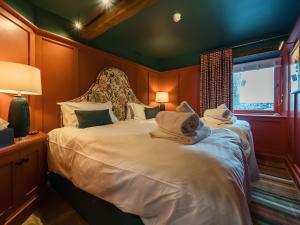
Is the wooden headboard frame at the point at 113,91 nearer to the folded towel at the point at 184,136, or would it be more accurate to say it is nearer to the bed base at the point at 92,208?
the bed base at the point at 92,208

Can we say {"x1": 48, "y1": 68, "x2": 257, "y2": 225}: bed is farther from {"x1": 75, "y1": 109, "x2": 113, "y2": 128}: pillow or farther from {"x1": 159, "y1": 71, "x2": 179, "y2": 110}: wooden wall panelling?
{"x1": 159, "y1": 71, "x2": 179, "y2": 110}: wooden wall panelling

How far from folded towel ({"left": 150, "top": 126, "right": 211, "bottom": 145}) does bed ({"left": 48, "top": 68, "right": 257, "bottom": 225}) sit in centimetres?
5

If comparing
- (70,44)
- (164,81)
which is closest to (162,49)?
(164,81)

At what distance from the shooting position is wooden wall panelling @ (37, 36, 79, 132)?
213 centimetres

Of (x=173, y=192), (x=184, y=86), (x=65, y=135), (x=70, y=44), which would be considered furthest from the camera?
(x=184, y=86)

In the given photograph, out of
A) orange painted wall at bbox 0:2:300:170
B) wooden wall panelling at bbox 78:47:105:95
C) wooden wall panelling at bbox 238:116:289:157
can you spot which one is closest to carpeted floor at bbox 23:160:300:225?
orange painted wall at bbox 0:2:300:170

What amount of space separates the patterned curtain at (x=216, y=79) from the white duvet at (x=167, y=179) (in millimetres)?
2562

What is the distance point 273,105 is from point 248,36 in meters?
1.55

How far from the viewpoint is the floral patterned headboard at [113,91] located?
270 cm

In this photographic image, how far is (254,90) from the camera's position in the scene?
3594 mm

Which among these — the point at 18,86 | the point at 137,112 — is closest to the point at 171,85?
the point at 137,112

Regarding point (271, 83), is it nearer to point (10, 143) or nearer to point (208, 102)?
point (208, 102)

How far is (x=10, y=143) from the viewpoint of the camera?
1.26 meters

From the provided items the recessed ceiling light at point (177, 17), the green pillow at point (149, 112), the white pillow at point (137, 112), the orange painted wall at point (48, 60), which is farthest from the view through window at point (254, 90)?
the orange painted wall at point (48, 60)
